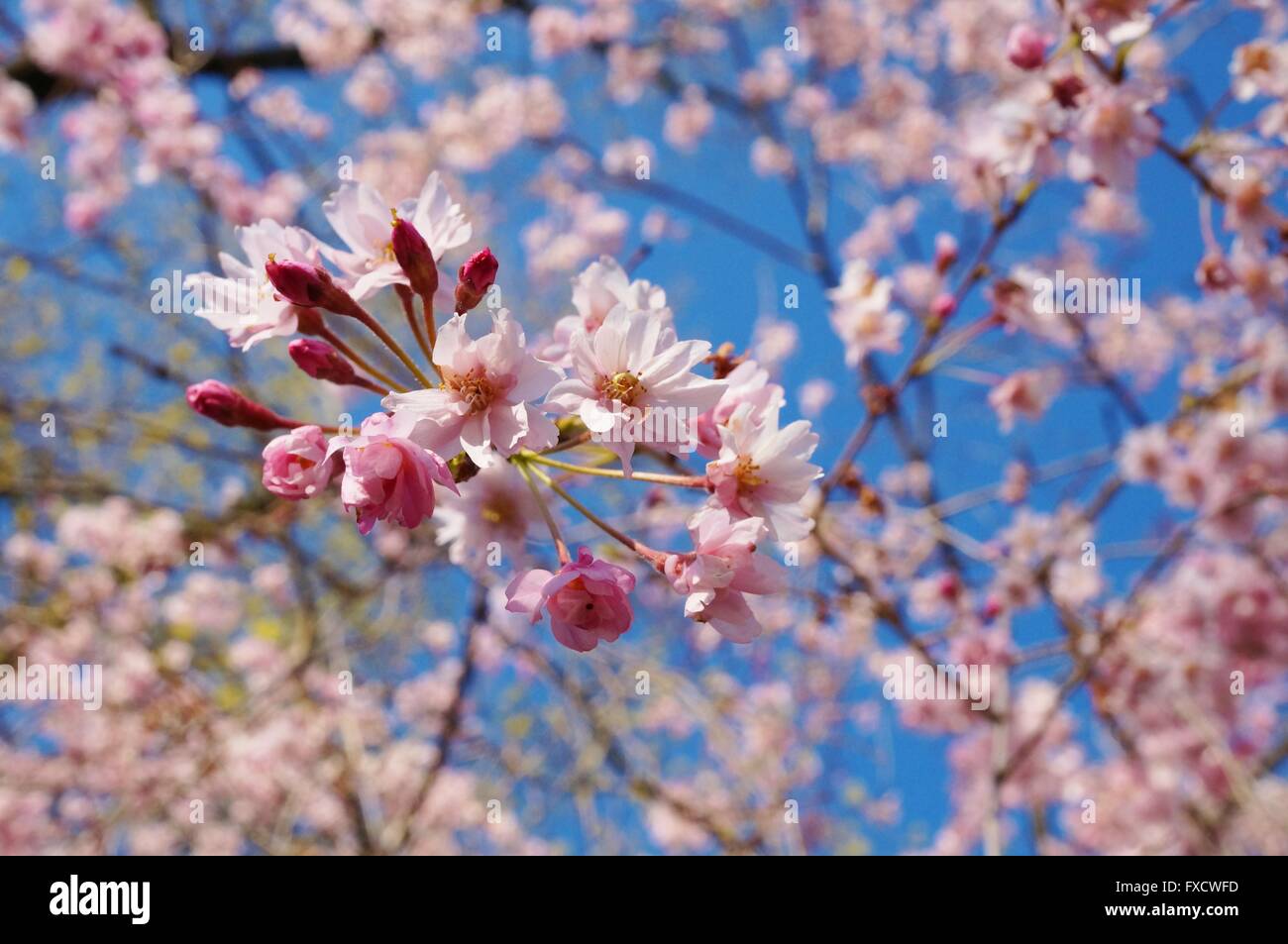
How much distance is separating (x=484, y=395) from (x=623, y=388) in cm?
19

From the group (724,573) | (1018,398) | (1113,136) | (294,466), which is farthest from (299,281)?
(1018,398)

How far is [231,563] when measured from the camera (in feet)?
14.9

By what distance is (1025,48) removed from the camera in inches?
73.2

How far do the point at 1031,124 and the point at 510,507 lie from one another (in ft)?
5.08

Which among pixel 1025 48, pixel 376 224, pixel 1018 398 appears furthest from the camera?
pixel 1018 398

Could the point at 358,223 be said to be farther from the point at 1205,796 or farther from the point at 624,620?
the point at 1205,796

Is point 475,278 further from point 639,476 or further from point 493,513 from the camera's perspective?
point 493,513

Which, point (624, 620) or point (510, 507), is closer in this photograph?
point (624, 620)

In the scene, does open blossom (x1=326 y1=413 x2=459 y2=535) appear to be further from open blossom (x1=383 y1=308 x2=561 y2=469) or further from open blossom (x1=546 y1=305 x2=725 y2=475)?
open blossom (x1=546 y1=305 x2=725 y2=475)

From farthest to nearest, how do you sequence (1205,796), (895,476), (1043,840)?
(895,476), (1205,796), (1043,840)

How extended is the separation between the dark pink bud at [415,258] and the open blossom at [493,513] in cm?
42

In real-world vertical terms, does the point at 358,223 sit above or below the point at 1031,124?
below

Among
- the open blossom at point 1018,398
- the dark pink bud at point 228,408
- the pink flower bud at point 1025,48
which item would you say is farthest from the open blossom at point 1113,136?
the dark pink bud at point 228,408
